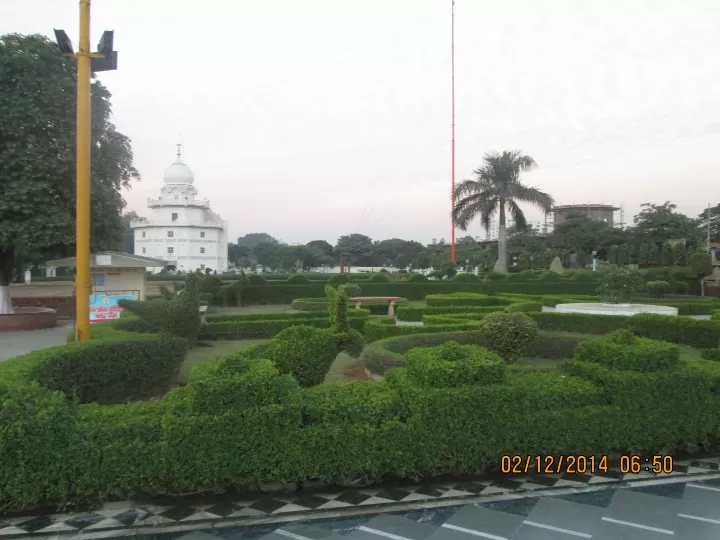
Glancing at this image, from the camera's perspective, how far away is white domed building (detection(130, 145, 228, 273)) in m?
53.4

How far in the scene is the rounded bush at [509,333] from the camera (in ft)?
26.0

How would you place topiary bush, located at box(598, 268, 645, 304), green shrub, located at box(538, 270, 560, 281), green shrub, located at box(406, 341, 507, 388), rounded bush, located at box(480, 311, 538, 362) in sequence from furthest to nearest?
green shrub, located at box(538, 270, 560, 281), topiary bush, located at box(598, 268, 645, 304), rounded bush, located at box(480, 311, 538, 362), green shrub, located at box(406, 341, 507, 388)

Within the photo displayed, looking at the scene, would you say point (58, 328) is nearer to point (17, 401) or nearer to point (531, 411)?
point (17, 401)

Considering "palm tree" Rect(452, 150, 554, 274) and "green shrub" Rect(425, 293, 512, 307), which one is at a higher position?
"palm tree" Rect(452, 150, 554, 274)

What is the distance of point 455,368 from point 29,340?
43.7 feet

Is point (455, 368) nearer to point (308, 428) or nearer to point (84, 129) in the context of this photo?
point (308, 428)

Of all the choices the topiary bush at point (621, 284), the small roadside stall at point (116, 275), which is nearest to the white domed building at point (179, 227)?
the small roadside stall at point (116, 275)

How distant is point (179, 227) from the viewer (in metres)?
54.2

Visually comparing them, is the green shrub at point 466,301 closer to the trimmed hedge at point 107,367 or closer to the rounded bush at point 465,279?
the rounded bush at point 465,279

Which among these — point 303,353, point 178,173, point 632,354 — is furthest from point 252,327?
point 178,173

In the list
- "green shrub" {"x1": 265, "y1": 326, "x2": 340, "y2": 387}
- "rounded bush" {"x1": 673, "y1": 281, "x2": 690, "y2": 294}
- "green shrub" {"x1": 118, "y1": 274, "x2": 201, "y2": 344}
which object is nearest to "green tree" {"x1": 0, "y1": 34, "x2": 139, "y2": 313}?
"green shrub" {"x1": 118, "y1": 274, "x2": 201, "y2": 344}

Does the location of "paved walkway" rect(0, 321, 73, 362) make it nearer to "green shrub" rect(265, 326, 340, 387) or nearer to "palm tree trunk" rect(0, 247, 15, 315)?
"palm tree trunk" rect(0, 247, 15, 315)

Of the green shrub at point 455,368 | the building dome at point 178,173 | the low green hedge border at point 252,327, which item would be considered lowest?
the low green hedge border at point 252,327

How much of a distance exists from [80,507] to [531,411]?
379cm
